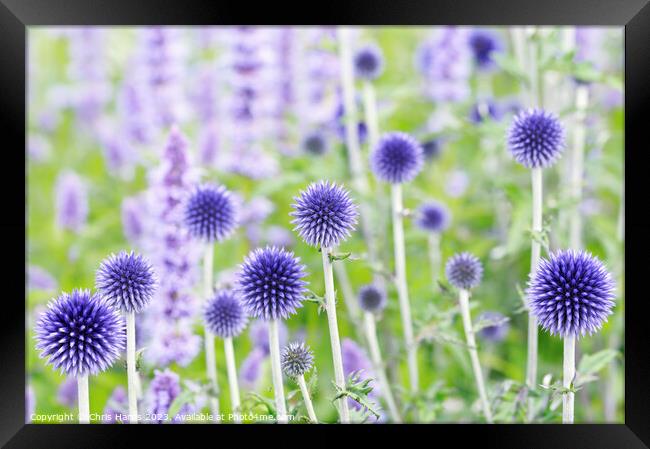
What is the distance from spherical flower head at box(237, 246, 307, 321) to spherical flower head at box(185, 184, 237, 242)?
1.30 ft

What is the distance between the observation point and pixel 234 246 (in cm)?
313

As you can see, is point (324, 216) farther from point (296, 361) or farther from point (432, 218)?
point (432, 218)

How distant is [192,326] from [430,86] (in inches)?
80.3

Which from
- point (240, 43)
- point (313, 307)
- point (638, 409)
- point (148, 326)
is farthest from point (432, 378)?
point (240, 43)

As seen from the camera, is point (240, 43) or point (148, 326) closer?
point (148, 326)

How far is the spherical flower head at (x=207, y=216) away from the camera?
198 cm

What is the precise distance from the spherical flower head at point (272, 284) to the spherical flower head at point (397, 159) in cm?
70

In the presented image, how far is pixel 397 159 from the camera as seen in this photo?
2.19 metres

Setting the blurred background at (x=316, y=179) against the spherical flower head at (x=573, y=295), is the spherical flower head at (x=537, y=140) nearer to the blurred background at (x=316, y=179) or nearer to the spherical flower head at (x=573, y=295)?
the blurred background at (x=316, y=179)

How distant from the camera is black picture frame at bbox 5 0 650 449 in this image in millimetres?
1833

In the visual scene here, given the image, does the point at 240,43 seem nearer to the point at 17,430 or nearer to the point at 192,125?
the point at 192,125

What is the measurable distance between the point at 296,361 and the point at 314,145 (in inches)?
68.0
